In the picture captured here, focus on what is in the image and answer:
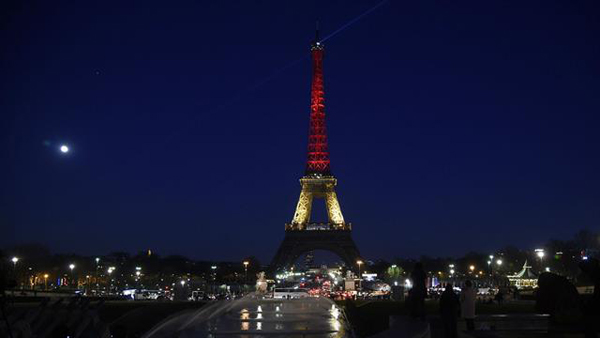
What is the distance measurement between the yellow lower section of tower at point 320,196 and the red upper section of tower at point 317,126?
2.39 meters

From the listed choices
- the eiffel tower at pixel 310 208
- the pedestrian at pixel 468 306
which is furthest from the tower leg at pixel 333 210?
the pedestrian at pixel 468 306

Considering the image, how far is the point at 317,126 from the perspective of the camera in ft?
408

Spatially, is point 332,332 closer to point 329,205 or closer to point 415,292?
point 415,292

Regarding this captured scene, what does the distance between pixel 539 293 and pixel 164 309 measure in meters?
22.0

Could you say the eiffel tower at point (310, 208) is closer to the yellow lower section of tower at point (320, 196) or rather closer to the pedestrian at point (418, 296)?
the yellow lower section of tower at point (320, 196)

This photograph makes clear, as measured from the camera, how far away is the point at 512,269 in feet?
393

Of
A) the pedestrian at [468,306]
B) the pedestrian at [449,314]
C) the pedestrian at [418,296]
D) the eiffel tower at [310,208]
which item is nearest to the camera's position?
the pedestrian at [449,314]

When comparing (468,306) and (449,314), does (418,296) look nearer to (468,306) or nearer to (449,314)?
(449,314)

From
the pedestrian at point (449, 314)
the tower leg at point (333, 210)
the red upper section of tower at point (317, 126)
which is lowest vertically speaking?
the pedestrian at point (449, 314)

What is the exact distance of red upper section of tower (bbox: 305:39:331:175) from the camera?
12181cm

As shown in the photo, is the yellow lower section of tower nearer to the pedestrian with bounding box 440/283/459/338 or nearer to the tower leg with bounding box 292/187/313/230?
the tower leg with bounding box 292/187/313/230

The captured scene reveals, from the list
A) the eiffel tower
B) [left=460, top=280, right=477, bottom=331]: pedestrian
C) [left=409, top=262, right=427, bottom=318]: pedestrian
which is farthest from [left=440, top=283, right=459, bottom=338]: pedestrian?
the eiffel tower

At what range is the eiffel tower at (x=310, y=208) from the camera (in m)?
120

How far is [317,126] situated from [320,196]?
13.1 m
